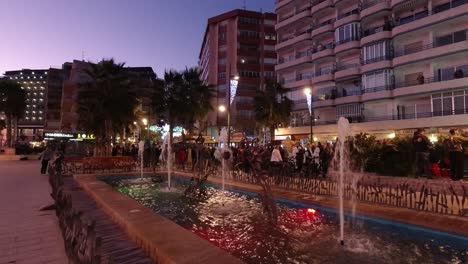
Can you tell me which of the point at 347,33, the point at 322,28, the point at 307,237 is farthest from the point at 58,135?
the point at 307,237

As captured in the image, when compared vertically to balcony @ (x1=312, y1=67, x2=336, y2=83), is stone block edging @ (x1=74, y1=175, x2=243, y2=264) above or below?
below

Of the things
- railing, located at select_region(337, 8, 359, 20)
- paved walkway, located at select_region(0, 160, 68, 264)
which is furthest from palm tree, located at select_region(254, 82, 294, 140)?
paved walkway, located at select_region(0, 160, 68, 264)

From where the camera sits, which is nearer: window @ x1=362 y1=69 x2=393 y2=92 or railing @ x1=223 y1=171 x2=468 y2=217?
railing @ x1=223 y1=171 x2=468 y2=217

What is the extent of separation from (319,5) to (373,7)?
10.2m

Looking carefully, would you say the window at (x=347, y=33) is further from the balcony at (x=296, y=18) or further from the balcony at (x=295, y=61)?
the balcony at (x=296, y=18)

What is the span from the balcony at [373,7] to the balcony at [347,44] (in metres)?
2.89

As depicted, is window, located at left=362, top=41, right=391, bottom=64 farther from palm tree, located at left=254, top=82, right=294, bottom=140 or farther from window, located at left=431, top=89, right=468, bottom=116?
palm tree, located at left=254, top=82, right=294, bottom=140

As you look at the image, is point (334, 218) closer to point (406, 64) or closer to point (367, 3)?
point (406, 64)

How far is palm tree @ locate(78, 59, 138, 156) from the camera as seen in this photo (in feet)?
106

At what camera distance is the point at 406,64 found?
1620 inches

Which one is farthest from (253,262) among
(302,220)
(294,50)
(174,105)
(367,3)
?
(294,50)

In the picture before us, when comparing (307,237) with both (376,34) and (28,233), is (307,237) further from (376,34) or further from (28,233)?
(376,34)

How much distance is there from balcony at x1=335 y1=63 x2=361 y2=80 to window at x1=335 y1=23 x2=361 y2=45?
2.94 m

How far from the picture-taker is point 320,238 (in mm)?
7398
